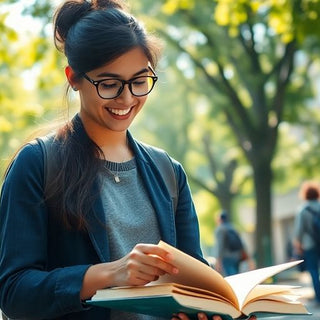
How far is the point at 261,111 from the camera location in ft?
71.3

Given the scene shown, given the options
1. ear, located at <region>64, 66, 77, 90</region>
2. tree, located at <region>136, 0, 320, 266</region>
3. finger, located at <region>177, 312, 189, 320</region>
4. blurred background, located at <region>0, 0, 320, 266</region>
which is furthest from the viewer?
tree, located at <region>136, 0, 320, 266</region>

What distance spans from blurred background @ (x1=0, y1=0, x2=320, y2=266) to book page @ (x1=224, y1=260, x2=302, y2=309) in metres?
0.82

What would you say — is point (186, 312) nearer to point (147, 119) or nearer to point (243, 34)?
point (243, 34)

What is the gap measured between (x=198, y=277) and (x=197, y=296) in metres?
0.06

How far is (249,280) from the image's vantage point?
8.64 feet

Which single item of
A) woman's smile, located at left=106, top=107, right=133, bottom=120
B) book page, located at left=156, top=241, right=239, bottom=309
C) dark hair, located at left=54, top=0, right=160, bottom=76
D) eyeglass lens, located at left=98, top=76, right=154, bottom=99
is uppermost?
dark hair, located at left=54, top=0, right=160, bottom=76

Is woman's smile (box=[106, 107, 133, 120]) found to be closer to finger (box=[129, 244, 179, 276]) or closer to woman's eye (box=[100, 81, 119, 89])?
woman's eye (box=[100, 81, 119, 89])

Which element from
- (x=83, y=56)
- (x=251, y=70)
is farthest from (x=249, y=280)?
(x=251, y=70)

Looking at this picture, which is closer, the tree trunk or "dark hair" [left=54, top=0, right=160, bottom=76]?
"dark hair" [left=54, top=0, right=160, bottom=76]

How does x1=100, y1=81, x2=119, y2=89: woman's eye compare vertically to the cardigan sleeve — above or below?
above

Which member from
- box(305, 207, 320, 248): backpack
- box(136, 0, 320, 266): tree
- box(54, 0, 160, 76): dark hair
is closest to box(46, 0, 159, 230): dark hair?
box(54, 0, 160, 76): dark hair

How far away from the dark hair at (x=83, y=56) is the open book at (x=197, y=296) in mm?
351

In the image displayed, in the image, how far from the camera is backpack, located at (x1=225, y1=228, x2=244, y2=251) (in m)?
14.4

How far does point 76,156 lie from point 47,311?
50 cm
